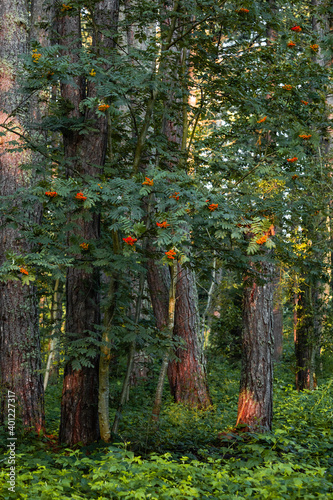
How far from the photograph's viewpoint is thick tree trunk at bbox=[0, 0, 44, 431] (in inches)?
247

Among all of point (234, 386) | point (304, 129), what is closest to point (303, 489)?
point (304, 129)

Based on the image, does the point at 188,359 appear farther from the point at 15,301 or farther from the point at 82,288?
the point at 15,301

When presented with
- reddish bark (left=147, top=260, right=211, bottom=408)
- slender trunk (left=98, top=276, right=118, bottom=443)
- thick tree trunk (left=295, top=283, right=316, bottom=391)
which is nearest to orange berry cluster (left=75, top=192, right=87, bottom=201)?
slender trunk (left=98, top=276, right=118, bottom=443)

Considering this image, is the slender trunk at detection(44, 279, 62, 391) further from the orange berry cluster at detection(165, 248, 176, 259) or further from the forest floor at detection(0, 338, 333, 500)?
the orange berry cluster at detection(165, 248, 176, 259)

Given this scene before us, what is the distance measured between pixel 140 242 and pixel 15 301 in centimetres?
195

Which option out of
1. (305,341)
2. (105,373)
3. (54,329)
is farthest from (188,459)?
(305,341)

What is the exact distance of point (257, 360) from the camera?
21.3 ft

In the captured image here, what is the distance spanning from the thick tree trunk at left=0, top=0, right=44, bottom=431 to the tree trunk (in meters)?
0.72

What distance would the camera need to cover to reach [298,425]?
23.6 feet

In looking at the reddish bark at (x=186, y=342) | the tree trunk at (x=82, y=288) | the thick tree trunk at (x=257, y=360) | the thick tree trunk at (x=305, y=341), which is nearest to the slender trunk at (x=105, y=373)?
the tree trunk at (x=82, y=288)

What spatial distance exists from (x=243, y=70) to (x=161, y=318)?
15.3 feet

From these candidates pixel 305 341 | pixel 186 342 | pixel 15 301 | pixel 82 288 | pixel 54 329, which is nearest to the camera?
pixel 54 329

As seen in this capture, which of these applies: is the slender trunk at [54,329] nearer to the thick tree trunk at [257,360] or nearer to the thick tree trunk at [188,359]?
the thick tree trunk at [188,359]

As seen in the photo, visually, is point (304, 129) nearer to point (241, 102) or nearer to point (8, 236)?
point (241, 102)
